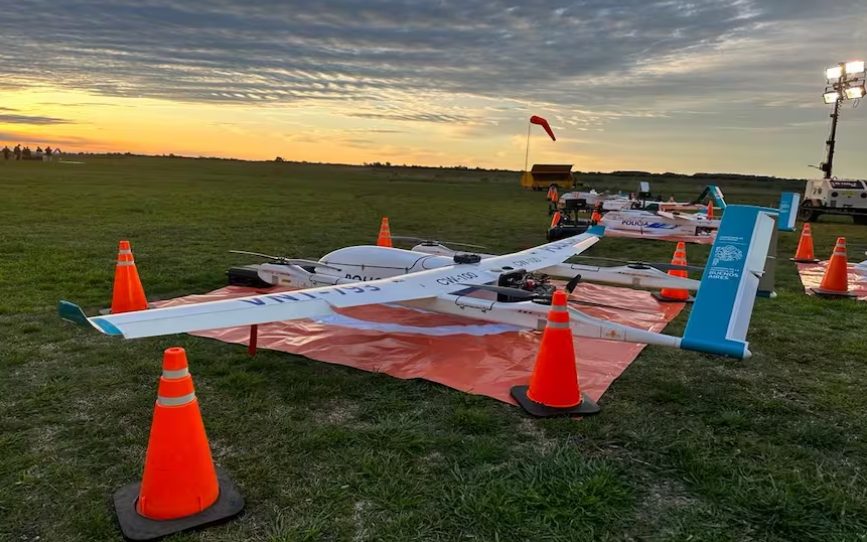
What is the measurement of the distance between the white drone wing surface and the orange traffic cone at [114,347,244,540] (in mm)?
665

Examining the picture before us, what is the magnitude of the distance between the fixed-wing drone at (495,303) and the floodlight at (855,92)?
Result: 29488 mm

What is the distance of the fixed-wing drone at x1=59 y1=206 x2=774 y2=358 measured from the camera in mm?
4340

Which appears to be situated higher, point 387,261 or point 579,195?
point 579,195

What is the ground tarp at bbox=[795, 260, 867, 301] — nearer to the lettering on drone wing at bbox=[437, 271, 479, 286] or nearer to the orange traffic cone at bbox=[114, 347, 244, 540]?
the lettering on drone wing at bbox=[437, 271, 479, 286]

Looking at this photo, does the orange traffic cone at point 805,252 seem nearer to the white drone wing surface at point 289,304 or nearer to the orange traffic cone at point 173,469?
the white drone wing surface at point 289,304

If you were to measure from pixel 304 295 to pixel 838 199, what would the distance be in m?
31.4

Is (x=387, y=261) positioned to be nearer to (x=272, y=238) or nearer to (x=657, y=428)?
(x=657, y=428)

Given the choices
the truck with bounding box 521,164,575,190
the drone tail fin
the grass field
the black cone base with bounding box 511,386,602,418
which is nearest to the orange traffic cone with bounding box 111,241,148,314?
Answer: the grass field

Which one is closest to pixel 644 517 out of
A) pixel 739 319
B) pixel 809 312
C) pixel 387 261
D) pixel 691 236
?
pixel 739 319

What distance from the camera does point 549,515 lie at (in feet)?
11.7

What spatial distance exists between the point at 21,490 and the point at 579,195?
27676mm

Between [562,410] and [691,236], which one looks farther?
[691,236]

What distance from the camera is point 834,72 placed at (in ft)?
94.1

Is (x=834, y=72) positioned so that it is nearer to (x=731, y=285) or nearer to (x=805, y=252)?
(x=805, y=252)
